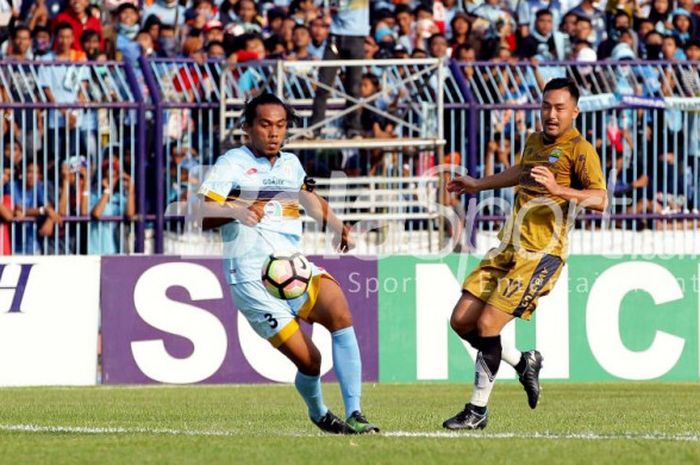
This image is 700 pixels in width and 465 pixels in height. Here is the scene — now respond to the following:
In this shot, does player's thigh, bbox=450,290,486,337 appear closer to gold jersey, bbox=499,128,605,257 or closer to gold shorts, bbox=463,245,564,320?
gold shorts, bbox=463,245,564,320

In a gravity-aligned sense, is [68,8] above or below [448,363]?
above

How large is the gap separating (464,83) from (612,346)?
11.0 ft

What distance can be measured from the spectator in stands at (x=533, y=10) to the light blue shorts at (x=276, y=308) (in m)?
11.8

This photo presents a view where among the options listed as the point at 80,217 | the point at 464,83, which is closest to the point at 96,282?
the point at 80,217

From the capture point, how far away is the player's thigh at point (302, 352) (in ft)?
29.8

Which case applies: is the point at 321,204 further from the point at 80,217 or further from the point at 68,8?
the point at 68,8

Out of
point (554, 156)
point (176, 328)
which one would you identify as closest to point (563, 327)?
point (176, 328)

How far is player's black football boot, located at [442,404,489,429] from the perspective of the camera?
31.7ft

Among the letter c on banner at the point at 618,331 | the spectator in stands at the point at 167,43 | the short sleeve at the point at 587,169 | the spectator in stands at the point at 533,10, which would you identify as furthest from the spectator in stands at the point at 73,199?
the short sleeve at the point at 587,169

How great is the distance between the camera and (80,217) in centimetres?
1670

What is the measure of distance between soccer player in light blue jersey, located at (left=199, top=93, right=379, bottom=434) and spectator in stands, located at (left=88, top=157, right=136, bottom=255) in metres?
7.74

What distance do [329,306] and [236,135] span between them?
874 cm

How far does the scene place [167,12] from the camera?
19047mm

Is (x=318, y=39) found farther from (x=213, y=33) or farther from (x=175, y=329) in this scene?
(x=175, y=329)
